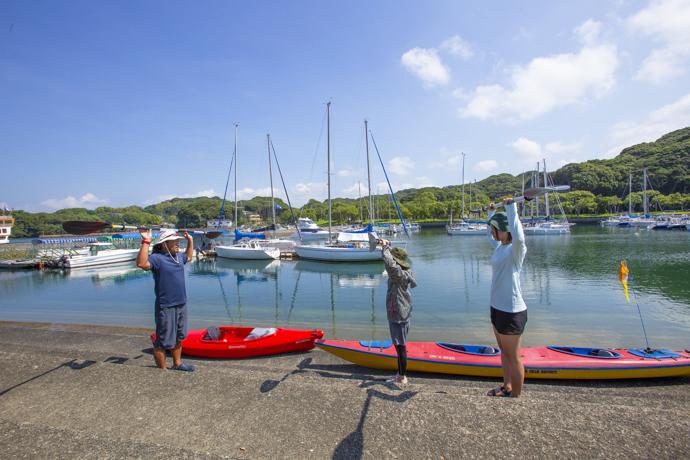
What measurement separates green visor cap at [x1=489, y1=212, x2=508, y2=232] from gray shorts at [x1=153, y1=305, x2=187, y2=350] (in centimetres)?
464

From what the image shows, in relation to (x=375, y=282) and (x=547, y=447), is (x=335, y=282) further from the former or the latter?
(x=547, y=447)

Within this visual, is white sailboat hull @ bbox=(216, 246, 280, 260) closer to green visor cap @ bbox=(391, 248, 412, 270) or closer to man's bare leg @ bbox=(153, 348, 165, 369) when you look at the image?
man's bare leg @ bbox=(153, 348, 165, 369)

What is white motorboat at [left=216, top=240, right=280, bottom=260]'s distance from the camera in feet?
104

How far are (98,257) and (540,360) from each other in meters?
37.1

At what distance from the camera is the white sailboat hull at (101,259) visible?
30.0m

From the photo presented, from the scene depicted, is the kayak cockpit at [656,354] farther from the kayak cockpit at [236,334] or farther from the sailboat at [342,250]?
the sailboat at [342,250]

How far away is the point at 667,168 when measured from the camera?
308ft

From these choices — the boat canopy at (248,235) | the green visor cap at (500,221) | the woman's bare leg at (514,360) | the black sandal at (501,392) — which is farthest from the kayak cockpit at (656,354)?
the boat canopy at (248,235)

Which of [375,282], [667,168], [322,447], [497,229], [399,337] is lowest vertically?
[375,282]

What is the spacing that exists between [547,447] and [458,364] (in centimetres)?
303

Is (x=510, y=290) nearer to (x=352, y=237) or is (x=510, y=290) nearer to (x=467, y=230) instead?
(x=352, y=237)

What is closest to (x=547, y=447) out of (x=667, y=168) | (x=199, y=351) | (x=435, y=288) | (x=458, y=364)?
(x=458, y=364)

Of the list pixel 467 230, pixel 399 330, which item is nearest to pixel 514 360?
pixel 399 330

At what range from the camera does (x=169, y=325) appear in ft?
16.2
